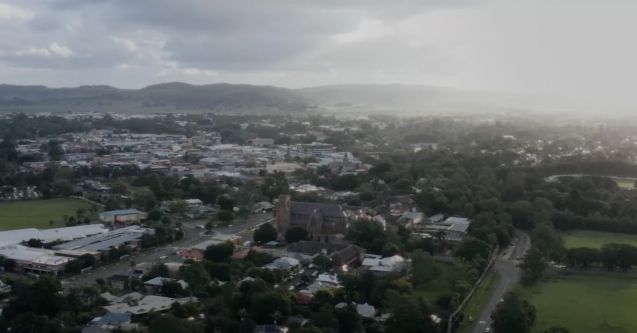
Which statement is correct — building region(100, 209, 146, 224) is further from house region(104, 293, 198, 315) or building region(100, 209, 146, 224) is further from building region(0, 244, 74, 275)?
house region(104, 293, 198, 315)

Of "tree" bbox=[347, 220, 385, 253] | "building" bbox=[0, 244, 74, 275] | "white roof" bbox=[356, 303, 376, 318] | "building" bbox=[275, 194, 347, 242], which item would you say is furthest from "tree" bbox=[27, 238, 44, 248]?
"white roof" bbox=[356, 303, 376, 318]

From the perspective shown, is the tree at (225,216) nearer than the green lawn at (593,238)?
No

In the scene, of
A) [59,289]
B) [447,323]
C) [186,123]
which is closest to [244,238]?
[59,289]

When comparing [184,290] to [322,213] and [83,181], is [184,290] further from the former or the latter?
[83,181]

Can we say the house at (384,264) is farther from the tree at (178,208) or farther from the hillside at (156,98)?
the hillside at (156,98)

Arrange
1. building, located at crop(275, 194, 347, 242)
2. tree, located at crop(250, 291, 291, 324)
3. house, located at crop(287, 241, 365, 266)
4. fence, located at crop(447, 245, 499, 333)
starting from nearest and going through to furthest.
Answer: tree, located at crop(250, 291, 291, 324) < fence, located at crop(447, 245, 499, 333) < house, located at crop(287, 241, 365, 266) < building, located at crop(275, 194, 347, 242)

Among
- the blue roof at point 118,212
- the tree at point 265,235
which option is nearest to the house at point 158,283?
the tree at point 265,235
